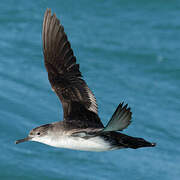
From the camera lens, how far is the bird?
7578 mm

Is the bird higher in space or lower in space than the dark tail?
higher

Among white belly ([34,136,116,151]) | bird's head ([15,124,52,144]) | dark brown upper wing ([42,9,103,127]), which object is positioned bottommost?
white belly ([34,136,116,151])

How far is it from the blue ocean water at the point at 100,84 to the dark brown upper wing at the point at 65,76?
8.99 feet

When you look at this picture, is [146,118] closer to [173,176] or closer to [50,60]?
[173,176]

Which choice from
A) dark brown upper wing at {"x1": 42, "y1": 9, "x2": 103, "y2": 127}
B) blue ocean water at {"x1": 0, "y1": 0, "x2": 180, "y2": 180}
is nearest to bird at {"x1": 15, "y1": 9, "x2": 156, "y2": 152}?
dark brown upper wing at {"x1": 42, "y1": 9, "x2": 103, "y2": 127}

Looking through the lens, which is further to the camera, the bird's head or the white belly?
the bird's head

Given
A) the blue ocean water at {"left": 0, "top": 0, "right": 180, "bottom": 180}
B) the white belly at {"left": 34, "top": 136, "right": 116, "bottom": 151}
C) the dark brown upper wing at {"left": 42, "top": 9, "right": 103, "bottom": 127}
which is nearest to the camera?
the white belly at {"left": 34, "top": 136, "right": 116, "bottom": 151}

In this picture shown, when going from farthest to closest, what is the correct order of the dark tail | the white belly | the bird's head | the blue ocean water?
the blue ocean water → the bird's head → the dark tail → the white belly

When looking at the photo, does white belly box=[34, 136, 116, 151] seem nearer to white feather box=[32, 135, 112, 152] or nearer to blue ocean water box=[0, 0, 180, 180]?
white feather box=[32, 135, 112, 152]

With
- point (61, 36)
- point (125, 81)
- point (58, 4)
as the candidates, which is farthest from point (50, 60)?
point (58, 4)

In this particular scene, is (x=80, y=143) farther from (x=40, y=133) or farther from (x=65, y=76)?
(x=65, y=76)

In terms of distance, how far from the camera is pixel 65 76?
8695 millimetres

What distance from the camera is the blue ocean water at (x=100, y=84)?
1132 centimetres

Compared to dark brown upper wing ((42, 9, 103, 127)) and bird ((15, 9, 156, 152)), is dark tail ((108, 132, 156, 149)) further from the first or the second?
dark brown upper wing ((42, 9, 103, 127))
